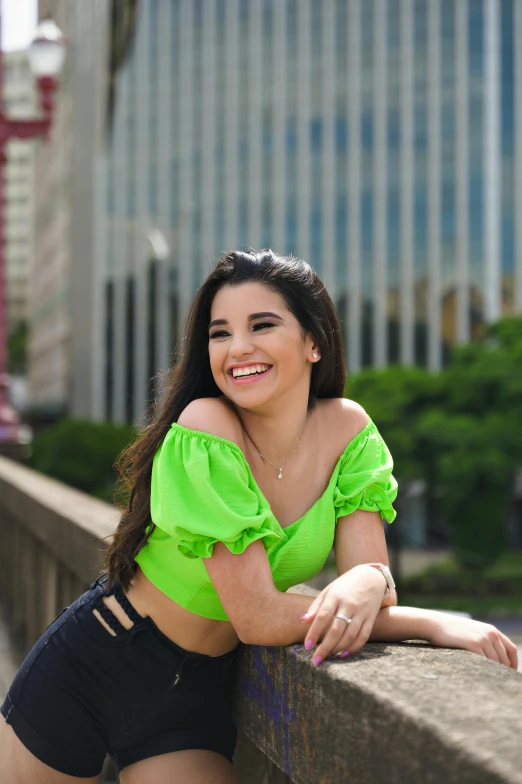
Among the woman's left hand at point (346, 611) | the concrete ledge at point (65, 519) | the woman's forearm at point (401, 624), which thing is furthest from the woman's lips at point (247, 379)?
the concrete ledge at point (65, 519)

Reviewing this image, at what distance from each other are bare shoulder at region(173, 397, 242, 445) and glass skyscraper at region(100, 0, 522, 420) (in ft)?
155

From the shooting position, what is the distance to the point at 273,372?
2631 millimetres

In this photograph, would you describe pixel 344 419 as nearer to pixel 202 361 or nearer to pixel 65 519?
pixel 202 361

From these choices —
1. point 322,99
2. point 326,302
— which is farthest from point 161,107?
point 326,302

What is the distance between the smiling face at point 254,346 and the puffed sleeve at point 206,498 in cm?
21

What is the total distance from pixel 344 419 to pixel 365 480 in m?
0.20

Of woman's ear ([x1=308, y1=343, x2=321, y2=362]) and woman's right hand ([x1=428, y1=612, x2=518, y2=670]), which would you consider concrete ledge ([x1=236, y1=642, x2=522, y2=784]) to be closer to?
woman's right hand ([x1=428, y1=612, x2=518, y2=670])

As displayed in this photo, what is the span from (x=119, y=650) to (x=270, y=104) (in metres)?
53.9

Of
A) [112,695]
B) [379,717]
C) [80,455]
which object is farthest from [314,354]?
[80,455]

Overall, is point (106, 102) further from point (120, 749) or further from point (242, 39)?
point (120, 749)

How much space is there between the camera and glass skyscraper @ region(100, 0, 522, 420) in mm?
51531

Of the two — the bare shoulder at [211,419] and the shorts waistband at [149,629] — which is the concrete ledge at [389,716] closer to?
the shorts waistband at [149,629]

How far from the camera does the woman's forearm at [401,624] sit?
2.41 meters

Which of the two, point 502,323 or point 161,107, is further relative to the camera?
point 161,107
